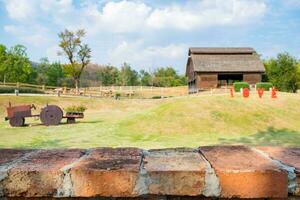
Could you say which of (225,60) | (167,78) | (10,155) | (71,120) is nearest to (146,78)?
(167,78)

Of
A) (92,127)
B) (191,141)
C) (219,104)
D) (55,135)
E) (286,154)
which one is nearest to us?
(286,154)

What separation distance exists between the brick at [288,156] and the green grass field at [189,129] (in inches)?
439

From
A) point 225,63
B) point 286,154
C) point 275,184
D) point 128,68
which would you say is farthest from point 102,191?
point 128,68

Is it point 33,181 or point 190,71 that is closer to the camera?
point 33,181

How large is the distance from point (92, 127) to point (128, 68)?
69498mm

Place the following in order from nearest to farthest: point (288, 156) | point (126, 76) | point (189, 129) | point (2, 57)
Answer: point (288, 156), point (189, 129), point (2, 57), point (126, 76)

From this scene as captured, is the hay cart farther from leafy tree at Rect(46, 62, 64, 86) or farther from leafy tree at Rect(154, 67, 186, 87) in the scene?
leafy tree at Rect(154, 67, 186, 87)

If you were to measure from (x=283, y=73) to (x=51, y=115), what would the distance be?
136ft

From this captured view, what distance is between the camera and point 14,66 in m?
59.9

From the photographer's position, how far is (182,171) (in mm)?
1575

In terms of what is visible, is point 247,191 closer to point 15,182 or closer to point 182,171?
point 182,171

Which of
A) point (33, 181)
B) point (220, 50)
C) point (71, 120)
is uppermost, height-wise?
point (220, 50)

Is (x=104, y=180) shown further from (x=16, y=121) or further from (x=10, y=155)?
(x=16, y=121)

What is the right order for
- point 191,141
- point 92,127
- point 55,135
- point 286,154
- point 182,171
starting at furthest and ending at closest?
1. point 92,127
2. point 55,135
3. point 191,141
4. point 286,154
5. point 182,171
